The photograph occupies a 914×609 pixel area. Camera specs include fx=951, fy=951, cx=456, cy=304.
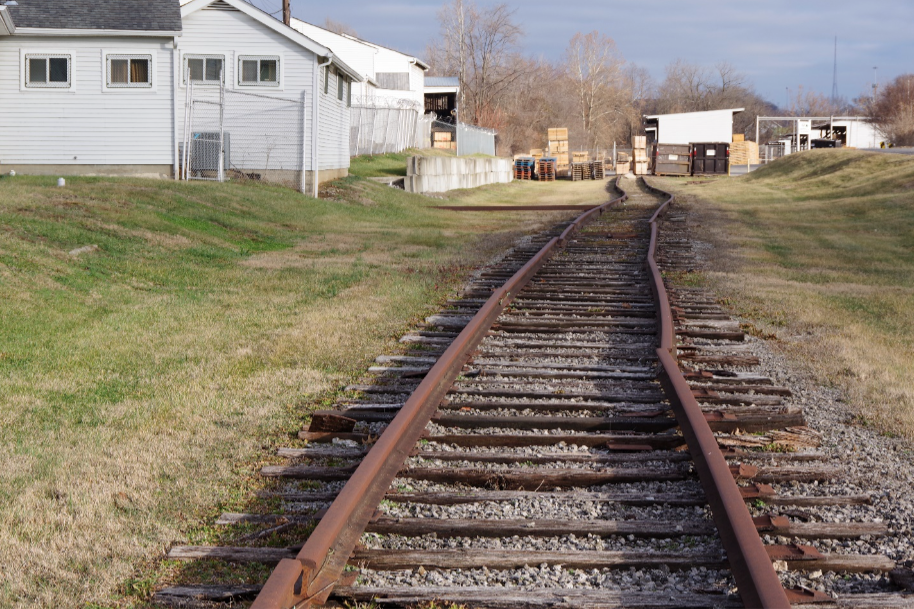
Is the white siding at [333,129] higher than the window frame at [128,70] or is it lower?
lower

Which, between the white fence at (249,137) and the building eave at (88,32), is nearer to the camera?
the building eave at (88,32)

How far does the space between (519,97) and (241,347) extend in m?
101

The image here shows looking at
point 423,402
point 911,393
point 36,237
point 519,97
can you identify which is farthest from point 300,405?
point 519,97

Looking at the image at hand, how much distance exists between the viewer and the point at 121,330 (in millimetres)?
8242

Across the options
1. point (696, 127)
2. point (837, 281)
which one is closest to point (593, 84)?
point (696, 127)

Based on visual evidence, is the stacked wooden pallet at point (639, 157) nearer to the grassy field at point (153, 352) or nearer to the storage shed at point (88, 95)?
the storage shed at point (88, 95)

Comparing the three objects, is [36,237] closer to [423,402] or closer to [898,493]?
[423,402]

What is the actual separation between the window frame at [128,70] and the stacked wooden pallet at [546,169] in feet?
117

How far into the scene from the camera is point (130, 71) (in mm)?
24750

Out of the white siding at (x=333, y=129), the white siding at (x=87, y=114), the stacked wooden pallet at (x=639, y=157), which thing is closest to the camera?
the white siding at (x=87, y=114)

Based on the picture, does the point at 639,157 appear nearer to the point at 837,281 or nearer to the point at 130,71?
the point at 130,71

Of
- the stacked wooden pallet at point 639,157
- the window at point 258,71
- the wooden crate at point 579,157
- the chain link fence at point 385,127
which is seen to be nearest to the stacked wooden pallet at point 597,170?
the wooden crate at point 579,157

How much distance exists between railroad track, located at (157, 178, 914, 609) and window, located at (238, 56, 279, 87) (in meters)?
19.7

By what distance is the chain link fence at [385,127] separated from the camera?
40.0 meters
